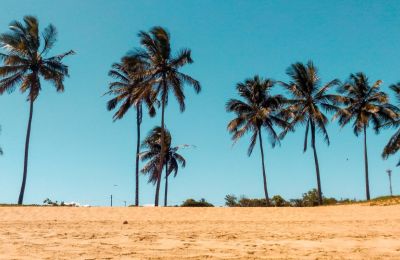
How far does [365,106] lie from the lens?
39.3 m

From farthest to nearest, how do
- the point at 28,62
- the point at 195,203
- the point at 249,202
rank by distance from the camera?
the point at 249,202, the point at 195,203, the point at 28,62

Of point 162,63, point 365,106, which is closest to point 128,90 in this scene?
point 162,63

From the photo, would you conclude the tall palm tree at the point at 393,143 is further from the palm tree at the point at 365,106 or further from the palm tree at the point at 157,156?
the palm tree at the point at 157,156

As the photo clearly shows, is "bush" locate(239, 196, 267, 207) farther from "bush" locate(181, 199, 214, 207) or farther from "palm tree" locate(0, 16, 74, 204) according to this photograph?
"palm tree" locate(0, 16, 74, 204)

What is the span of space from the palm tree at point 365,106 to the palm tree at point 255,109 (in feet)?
20.0

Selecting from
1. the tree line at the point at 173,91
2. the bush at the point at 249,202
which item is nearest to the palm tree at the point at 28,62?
the tree line at the point at 173,91

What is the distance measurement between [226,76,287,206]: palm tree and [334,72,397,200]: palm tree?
611cm

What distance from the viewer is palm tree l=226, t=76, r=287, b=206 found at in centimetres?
3709

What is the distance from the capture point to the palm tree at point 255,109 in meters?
37.1

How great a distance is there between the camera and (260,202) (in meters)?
52.6

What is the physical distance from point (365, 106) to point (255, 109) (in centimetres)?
1051

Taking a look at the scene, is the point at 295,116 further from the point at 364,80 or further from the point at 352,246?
the point at 352,246

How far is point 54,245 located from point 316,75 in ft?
109

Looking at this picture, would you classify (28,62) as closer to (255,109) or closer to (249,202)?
(255,109)
